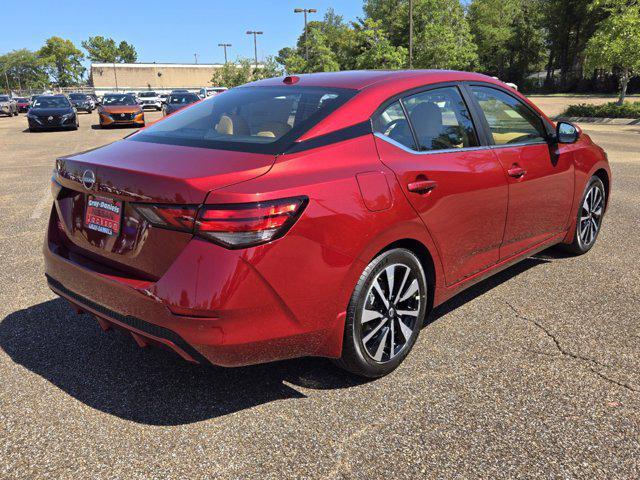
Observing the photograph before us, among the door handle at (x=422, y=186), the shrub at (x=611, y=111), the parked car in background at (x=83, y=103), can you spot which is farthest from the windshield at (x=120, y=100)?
the door handle at (x=422, y=186)

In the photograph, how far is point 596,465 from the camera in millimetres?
2316

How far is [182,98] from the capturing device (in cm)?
2575

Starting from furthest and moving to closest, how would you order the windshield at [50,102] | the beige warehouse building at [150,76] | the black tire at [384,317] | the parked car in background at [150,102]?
the beige warehouse building at [150,76] < the parked car in background at [150,102] < the windshield at [50,102] < the black tire at [384,317]

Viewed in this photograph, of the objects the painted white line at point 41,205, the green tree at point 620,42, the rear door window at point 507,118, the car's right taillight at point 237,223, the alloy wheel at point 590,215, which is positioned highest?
the green tree at point 620,42

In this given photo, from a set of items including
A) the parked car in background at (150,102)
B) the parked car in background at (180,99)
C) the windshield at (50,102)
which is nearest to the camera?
the windshield at (50,102)

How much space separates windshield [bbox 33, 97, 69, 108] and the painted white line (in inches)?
685

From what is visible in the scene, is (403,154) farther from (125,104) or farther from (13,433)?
(125,104)

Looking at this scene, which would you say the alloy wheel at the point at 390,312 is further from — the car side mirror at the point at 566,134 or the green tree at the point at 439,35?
the green tree at the point at 439,35

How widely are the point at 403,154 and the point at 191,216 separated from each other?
1.24 metres

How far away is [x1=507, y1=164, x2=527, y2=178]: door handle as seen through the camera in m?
3.63

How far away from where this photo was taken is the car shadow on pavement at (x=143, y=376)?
9.12 ft

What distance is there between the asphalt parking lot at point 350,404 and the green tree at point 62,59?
141 meters

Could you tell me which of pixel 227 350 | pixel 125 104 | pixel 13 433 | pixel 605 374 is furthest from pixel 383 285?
pixel 125 104

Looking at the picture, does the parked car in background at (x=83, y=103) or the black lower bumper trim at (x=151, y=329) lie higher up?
the parked car in background at (x=83, y=103)
